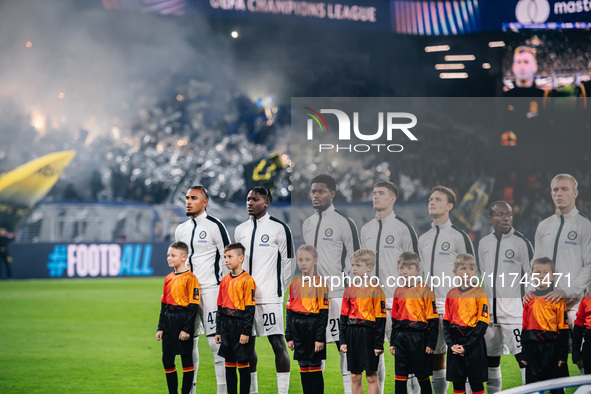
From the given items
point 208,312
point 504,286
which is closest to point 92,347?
point 208,312

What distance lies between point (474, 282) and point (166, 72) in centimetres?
2145

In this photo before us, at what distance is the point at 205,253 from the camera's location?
6.79 meters

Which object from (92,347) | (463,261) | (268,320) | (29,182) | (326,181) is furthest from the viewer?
(29,182)

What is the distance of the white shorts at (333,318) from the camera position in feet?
21.2

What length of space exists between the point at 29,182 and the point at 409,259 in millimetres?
14599

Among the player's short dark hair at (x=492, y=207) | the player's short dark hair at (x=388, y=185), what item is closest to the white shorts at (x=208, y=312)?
the player's short dark hair at (x=388, y=185)

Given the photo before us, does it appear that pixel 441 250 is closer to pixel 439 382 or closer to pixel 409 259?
pixel 409 259

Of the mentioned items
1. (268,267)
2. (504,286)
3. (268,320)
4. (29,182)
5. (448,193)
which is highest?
(29,182)

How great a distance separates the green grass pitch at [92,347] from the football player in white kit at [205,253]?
3.82 feet

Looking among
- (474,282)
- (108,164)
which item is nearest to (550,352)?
(474,282)

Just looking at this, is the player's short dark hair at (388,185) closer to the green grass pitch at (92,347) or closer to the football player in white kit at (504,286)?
the football player in white kit at (504,286)

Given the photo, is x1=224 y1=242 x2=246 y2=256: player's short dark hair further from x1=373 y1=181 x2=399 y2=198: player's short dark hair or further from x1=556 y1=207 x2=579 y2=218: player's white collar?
x1=556 y1=207 x2=579 y2=218: player's white collar

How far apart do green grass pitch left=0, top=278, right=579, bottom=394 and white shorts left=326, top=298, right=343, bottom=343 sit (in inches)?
43.3

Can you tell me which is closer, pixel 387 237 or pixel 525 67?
pixel 387 237
